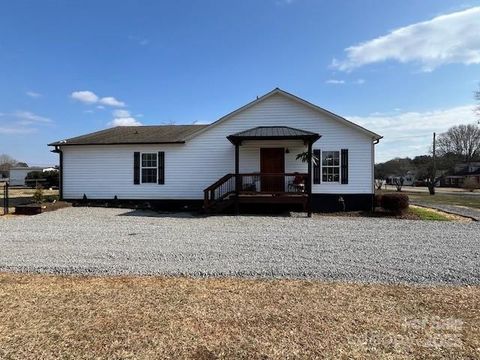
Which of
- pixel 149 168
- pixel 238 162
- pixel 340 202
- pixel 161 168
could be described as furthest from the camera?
pixel 149 168

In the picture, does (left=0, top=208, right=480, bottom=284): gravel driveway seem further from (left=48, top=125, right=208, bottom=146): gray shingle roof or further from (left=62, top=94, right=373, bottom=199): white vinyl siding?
(left=48, top=125, right=208, bottom=146): gray shingle roof

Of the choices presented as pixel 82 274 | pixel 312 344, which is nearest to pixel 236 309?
pixel 312 344

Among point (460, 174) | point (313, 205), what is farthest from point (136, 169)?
point (460, 174)

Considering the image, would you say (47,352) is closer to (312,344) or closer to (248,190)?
(312,344)

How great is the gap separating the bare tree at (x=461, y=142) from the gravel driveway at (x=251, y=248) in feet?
237

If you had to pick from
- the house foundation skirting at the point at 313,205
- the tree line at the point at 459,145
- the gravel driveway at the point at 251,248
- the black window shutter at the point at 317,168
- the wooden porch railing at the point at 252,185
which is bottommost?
the gravel driveway at the point at 251,248

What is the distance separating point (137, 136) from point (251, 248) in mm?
12331

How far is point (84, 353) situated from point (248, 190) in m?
12.4

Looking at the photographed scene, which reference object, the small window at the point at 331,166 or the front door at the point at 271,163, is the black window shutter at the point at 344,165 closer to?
the small window at the point at 331,166

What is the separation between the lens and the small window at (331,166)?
16.0 metres

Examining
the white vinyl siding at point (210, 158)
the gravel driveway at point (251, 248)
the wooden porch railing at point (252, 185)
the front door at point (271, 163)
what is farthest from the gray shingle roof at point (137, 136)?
the gravel driveway at point (251, 248)

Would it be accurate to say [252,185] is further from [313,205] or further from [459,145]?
[459,145]

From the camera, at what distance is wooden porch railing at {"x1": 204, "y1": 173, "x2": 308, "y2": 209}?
1477cm

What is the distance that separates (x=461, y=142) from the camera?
246ft
